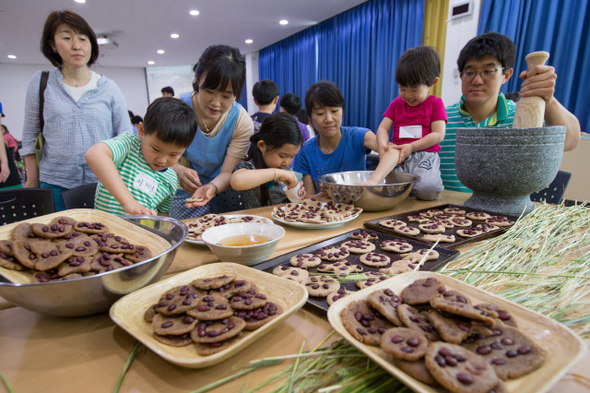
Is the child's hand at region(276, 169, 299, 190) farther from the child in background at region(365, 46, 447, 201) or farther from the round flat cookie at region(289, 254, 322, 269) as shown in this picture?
the round flat cookie at region(289, 254, 322, 269)

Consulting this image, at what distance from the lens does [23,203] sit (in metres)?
1.94

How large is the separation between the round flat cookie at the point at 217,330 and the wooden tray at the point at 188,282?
27 millimetres

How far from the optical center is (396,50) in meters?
6.33

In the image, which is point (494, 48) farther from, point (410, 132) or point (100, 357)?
point (100, 357)

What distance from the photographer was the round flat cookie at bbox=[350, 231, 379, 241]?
57.4 inches

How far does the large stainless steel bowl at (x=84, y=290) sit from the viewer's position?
2.40 ft

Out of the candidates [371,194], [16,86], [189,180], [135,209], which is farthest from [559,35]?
[16,86]

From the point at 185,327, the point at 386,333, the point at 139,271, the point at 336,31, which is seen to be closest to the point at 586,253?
the point at 386,333

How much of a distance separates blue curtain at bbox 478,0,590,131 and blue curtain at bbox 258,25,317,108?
4.93m

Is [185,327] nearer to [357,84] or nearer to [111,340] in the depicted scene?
[111,340]

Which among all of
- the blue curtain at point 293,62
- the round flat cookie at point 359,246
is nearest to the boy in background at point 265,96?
the round flat cookie at point 359,246

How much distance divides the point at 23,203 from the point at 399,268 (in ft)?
7.17

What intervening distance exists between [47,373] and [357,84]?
7620 mm

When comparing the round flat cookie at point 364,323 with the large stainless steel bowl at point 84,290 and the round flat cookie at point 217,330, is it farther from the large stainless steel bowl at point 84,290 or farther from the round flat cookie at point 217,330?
the large stainless steel bowl at point 84,290
